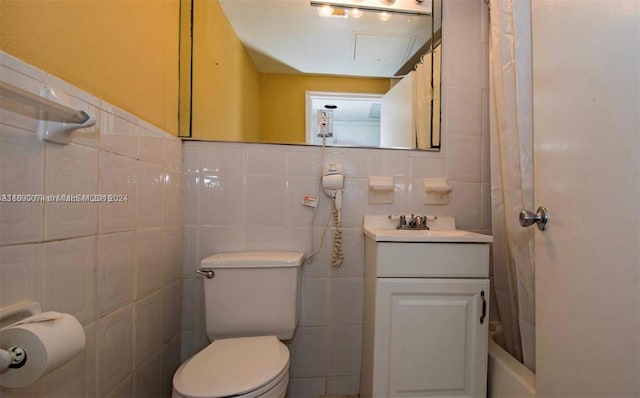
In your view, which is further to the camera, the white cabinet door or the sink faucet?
the sink faucet

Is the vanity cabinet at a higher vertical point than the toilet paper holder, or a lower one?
lower

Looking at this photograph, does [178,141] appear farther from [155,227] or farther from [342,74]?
[342,74]

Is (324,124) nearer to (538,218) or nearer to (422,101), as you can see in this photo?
(422,101)

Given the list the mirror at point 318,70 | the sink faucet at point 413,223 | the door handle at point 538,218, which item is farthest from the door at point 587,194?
the mirror at point 318,70

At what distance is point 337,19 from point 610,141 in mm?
1326

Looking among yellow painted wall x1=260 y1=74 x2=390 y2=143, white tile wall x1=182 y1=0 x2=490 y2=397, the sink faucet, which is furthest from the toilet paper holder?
the sink faucet

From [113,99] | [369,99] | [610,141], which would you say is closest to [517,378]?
[610,141]

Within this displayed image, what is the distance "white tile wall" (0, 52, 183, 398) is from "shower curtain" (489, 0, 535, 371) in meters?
1.38

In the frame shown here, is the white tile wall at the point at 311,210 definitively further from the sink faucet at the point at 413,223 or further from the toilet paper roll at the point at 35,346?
the toilet paper roll at the point at 35,346

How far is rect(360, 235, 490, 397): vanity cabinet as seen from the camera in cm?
100

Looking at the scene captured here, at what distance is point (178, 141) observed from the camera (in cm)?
125

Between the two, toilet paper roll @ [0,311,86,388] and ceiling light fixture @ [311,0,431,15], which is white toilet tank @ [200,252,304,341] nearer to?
toilet paper roll @ [0,311,86,388]

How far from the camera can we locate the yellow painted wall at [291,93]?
1.37 m

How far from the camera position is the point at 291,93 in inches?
57.0
